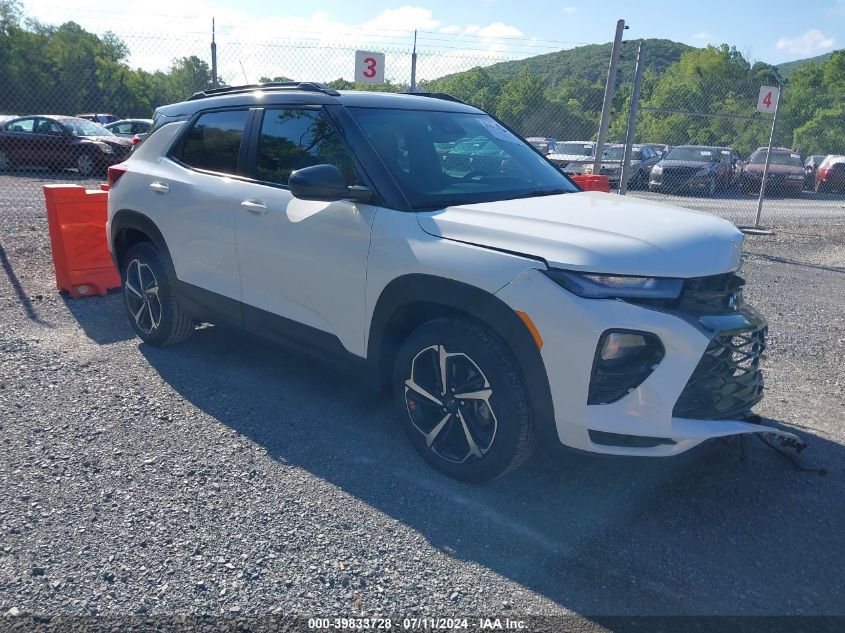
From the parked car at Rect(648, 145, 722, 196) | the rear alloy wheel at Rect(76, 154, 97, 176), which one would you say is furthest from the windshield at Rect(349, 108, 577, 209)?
the parked car at Rect(648, 145, 722, 196)

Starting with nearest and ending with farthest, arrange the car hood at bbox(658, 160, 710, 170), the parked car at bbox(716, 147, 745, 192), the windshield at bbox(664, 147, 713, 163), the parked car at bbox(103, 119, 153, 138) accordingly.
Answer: the parked car at bbox(103, 119, 153, 138) → the car hood at bbox(658, 160, 710, 170) → the windshield at bbox(664, 147, 713, 163) → the parked car at bbox(716, 147, 745, 192)

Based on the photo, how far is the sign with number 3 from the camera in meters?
9.35

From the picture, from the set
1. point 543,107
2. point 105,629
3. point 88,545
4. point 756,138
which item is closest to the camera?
point 105,629

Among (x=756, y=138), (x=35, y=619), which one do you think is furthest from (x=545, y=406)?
(x=756, y=138)

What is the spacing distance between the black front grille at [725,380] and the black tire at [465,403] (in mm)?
698

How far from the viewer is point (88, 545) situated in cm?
300

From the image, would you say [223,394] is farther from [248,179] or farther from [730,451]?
[730,451]

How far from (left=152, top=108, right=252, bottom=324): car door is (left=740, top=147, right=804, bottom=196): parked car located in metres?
21.7

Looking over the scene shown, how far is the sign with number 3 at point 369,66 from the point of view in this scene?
9.35 meters

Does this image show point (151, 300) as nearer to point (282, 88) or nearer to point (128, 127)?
point (282, 88)

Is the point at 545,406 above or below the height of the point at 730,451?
above

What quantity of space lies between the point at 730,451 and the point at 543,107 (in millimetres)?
14854

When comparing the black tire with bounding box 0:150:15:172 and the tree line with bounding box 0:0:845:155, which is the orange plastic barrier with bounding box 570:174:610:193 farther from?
the black tire with bounding box 0:150:15:172

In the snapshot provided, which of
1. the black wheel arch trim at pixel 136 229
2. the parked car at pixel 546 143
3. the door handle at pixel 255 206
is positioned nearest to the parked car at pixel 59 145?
the parked car at pixel 546 143
